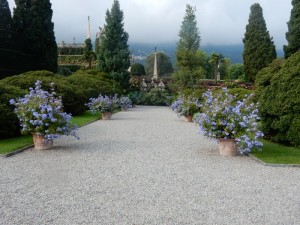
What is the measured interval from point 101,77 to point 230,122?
22633 millimetres

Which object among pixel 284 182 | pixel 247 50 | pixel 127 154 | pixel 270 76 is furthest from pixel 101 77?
pixel 284 182

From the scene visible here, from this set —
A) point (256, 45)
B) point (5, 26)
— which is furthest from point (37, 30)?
point (256, 45)

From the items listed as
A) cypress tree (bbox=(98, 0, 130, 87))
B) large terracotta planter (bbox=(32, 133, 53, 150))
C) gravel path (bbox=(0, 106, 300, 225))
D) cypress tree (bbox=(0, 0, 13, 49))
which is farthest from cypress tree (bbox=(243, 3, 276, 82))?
large terracotta planter (bbox=(32, 133, 53, 150))

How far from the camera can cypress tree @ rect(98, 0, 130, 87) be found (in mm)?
33031

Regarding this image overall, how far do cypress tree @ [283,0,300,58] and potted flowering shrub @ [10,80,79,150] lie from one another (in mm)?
25637

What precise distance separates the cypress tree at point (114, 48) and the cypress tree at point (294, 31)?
12729 mm

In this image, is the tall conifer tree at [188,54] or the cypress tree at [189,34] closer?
the tall conifer tree at [188,54]

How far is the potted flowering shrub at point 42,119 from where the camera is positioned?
948cm

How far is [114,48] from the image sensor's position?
33.6 meters

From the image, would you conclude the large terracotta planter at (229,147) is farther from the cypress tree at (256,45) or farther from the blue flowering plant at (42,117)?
the cypress tree at (256,45)

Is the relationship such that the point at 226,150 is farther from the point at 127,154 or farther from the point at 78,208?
the point at 78,208

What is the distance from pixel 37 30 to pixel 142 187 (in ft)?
77.7

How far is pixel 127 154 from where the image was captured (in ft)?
30.2

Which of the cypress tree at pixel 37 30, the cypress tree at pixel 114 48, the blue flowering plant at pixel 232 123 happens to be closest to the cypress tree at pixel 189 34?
the cypress tree at pixel 114 48
